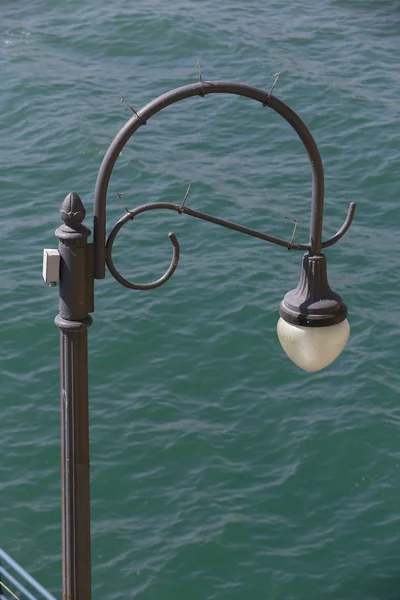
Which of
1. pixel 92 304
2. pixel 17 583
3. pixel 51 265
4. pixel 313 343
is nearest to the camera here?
pixel 51 265

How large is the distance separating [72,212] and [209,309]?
1292cm

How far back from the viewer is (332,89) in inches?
1073

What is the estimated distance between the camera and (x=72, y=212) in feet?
23.9

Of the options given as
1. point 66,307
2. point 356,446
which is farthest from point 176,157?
point 66,307

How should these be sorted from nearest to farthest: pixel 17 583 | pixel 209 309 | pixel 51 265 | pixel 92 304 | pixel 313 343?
1. pixel 51 265
2. pixel 92 304
3. pixel 313 343
4. pixel 17 583
5. pixel 209 309

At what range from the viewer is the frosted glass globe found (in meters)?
7.72

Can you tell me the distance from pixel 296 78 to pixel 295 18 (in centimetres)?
403

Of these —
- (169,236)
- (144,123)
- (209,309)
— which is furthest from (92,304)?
(209,309)

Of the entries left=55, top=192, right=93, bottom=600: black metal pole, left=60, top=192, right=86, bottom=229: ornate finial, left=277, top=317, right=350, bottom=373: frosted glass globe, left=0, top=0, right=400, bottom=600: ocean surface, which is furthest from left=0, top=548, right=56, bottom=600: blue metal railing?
left=60, top=192, right=86, bottom=229: ornate finial

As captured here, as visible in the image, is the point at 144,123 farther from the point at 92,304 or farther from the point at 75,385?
the point at 75,385

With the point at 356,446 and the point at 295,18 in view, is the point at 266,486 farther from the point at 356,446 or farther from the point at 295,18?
the point at 295,18

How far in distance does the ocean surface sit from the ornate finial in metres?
8.03

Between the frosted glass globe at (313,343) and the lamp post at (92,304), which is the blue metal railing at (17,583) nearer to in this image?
the lamp post at (92,304)

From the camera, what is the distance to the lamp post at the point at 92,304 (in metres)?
7.20
